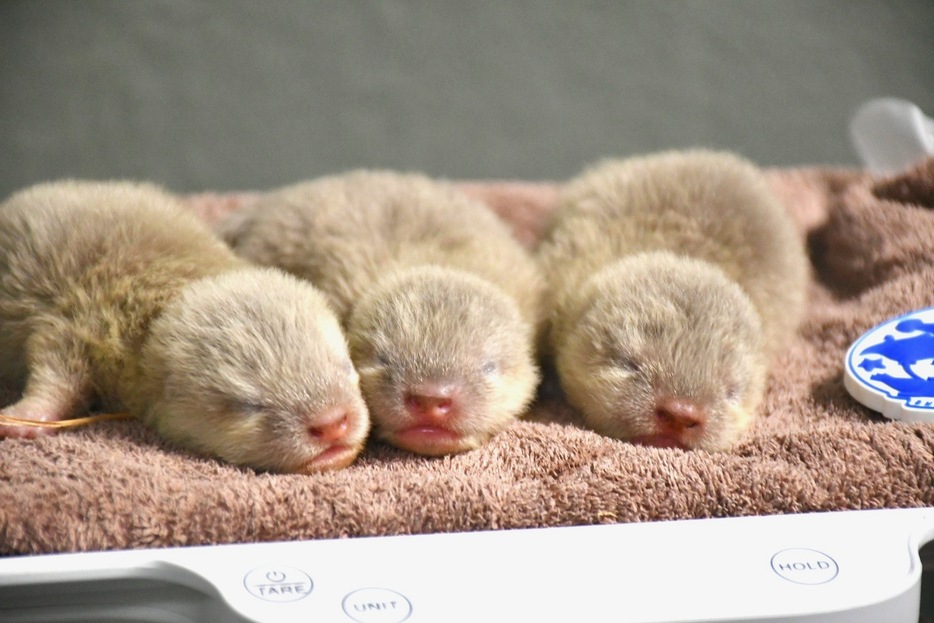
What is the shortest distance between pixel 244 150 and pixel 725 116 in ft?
4.30

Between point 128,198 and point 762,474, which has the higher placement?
point 128,198

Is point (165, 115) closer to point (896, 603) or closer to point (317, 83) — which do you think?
point (317, 83)

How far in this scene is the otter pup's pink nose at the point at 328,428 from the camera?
4.58 feet

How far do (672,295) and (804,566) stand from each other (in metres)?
0.57

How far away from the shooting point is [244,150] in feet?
8.84

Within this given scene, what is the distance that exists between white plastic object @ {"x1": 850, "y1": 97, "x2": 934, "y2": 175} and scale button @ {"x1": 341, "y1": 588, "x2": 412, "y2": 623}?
1651 mm

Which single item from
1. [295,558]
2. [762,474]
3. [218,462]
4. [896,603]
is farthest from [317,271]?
[896,603]

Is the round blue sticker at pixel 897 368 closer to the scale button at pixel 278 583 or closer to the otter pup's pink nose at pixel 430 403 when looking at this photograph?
the otter pup's pink nose at pixel 430 403

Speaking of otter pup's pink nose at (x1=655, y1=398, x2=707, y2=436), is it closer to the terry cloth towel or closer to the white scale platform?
the terry cloth towel

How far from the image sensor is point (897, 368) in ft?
5.20

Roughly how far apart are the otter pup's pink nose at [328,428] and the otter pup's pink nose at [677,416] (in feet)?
1.56

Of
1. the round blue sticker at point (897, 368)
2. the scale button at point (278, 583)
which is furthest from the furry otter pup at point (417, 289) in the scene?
the round blue sticker at point (897, 368)

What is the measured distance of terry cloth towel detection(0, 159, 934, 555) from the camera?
1.17m

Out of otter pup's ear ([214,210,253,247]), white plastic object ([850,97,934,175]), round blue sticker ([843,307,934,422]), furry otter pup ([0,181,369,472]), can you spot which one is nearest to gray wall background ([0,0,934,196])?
white plastic object ([850,97,934,175])
